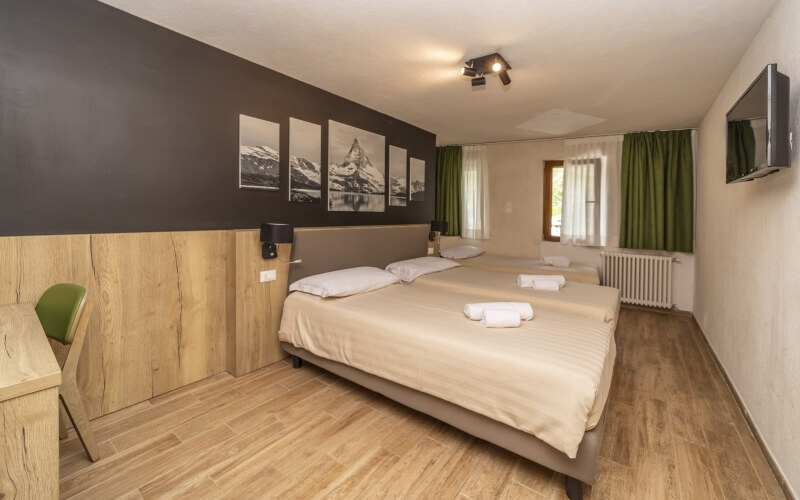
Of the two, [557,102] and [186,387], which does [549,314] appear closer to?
[557,102]

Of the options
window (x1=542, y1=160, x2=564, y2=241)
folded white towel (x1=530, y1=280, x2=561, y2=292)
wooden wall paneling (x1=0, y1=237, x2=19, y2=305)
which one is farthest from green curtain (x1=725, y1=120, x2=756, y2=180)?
wooden wall paneling (x1=0, y1=237, x2=19, y2=305)

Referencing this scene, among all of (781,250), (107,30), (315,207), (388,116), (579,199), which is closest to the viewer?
(781,250)

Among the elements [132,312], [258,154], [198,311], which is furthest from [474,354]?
[258,154]

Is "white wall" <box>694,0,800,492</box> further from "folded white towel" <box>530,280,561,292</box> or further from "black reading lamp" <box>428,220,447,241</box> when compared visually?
"black reading lamp" <box>428,220,447,241</box>

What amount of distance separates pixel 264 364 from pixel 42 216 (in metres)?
1.72

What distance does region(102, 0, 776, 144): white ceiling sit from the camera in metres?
2.15

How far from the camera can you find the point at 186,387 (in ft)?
8.68

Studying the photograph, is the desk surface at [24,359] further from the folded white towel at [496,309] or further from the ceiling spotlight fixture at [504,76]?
the ceiling spotlight fixture at [504,76]

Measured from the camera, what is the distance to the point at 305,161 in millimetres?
3340

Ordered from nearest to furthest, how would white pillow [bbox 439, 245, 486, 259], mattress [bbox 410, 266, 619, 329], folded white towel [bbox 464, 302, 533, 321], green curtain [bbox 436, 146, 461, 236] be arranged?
folded white towel [bbox 464, 302, 533, 321]
mattress [bbox 410, 266, 619, 329]
white pillow [bbox 439, 245, 486, 259]
green curtain [bbox 436, 146, 461, 236]

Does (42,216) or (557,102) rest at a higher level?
(557,102)

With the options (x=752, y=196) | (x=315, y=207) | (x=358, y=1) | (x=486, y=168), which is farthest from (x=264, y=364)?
(x=486, y=168)

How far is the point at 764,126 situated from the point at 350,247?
2987 millimetres

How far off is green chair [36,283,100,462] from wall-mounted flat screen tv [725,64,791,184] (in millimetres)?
3380
